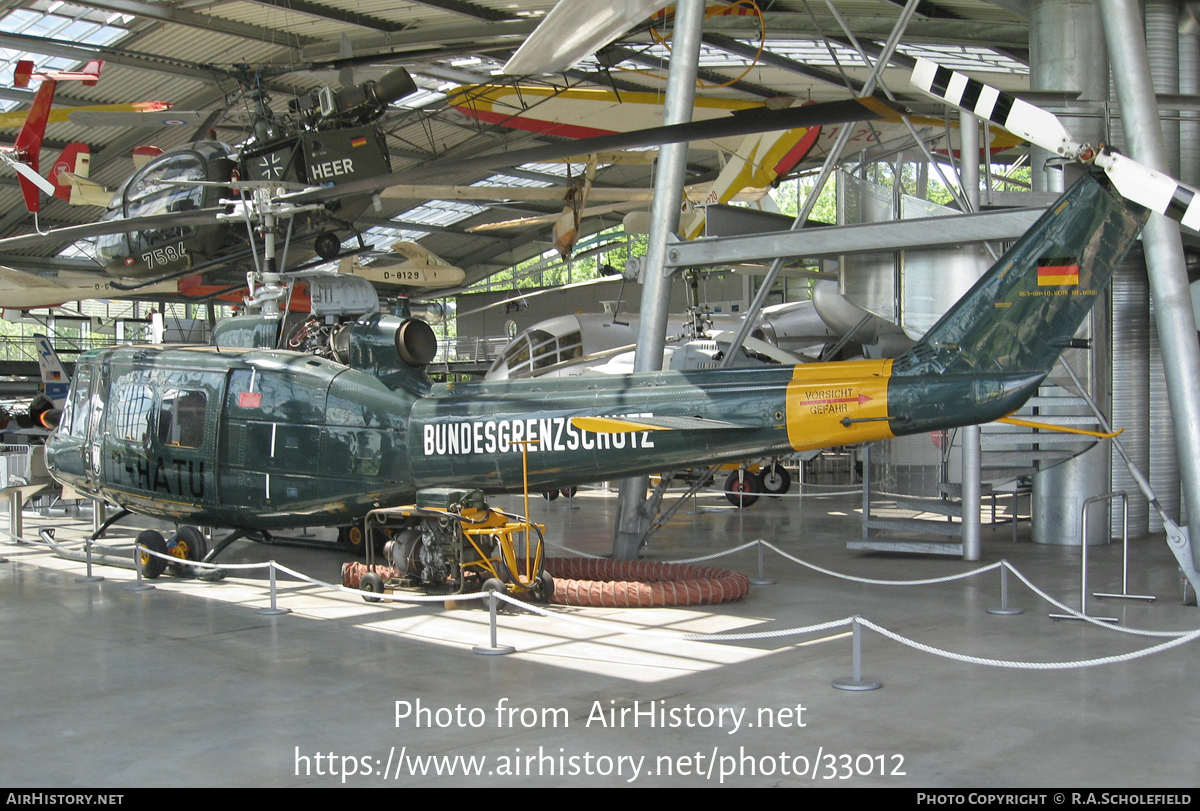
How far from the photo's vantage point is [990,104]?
6.83 metres

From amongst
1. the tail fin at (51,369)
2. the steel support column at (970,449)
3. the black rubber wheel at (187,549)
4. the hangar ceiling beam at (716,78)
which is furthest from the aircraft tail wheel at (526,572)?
the tail fin at (51,369)

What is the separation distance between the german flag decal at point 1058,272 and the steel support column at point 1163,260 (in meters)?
1.30

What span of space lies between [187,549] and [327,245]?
8.13 m

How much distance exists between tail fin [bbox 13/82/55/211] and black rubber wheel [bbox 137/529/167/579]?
27.7 ft

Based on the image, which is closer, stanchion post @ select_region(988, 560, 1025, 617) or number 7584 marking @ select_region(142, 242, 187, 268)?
stanchion post @ select_region(988, 560, 1025, 617)

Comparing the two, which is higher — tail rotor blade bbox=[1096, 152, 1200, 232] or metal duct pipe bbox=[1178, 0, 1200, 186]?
metal duct pipe bbox=[1178, 0, 1200, 186]

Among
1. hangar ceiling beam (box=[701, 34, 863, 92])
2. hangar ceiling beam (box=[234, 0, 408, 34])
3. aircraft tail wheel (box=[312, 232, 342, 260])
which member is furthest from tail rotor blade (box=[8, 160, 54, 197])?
hangar ceiling beam (box=[701, 34, 863, 92])

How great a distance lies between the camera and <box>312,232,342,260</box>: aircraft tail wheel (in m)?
18.4

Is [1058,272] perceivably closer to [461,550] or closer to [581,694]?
[581,694]

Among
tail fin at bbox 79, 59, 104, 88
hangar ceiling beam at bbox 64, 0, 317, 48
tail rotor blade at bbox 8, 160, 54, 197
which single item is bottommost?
tail rotor blade at bbox 8, 160, 54, 197

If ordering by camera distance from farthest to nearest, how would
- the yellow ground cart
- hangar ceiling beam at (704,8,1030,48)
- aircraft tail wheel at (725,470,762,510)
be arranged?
aircraft tail wheel at (725,470,762,510)
hangar ceiling beam at (704,8,1030,48)
the yellow ground cart

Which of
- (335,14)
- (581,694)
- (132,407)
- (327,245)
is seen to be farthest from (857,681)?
(335,14)

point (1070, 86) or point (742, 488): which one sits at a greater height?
point (1070, 86)

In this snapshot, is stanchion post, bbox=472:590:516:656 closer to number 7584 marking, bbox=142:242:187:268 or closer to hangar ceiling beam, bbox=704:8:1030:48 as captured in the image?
hangar ceiling beam, bbox=704:8:1030:48
